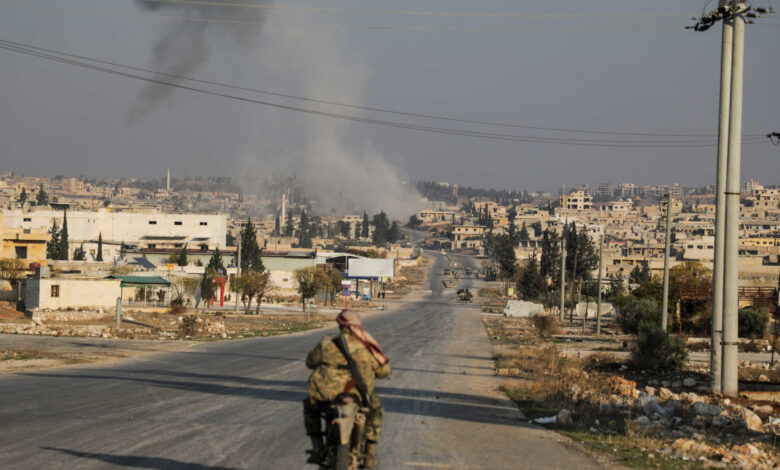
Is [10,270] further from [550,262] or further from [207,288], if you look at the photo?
[550,262]

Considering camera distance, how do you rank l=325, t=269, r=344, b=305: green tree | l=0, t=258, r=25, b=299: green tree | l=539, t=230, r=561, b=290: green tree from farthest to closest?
l=539, t=230, r=561, b=290: green tree, l=325, t=269, r=344, b=305: green tree, l=0, t=258, r=25, b=299: green tree

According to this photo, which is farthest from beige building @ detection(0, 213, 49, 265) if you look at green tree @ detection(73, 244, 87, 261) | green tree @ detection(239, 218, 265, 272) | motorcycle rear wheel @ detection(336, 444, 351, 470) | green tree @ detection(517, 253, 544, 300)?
motorcycle rear wheel @ detection(336, 444, 351, 470)

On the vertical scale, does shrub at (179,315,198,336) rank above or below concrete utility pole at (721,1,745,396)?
below

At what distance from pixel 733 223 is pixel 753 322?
3214cm

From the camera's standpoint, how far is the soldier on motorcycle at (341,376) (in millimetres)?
7457

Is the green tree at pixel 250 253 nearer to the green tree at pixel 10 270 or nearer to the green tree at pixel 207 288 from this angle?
the green tree at pixel 10 270

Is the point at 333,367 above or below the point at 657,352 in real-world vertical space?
above

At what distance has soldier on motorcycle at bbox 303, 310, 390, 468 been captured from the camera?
7457 mm

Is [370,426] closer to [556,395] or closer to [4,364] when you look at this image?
[556,395]

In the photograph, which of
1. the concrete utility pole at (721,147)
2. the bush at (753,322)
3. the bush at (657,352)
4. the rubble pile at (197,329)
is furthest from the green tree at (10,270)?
the concrete utility pole at (721,147)

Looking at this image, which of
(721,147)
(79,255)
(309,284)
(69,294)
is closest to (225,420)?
(721,147)

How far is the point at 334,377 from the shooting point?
7.46m

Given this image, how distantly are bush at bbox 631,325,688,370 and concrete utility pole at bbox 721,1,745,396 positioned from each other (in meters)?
7.24

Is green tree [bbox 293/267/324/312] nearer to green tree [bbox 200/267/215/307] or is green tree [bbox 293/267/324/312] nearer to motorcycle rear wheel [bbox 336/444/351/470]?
green tree [bbox 200/267/215/307]
